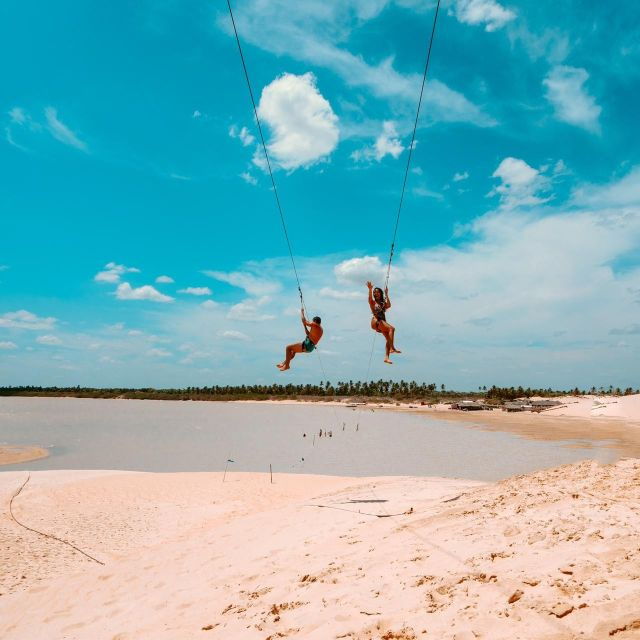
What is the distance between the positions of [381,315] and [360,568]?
310 inches

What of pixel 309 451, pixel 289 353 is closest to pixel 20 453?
pixel 309 451

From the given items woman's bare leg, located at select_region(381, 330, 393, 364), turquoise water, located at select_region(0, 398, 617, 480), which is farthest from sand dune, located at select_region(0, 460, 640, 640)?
turquoise water, located at select_region(0, 398, 617, 480)

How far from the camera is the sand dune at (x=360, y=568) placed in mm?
4832

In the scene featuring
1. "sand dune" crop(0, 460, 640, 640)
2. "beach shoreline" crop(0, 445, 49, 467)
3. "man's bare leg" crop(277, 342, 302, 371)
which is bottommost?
"beach shoreline" crop(0, 445, 49, 467)

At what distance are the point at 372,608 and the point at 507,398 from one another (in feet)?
365

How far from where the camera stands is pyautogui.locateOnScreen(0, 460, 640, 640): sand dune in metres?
4.83

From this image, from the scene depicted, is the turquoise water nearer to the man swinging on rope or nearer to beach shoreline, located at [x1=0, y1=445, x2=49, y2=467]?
beach shoreline, located at [x1=0, y1=445, x2=49, y2=467]

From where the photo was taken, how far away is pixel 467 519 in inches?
334

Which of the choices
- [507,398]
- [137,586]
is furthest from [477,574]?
[507,398]

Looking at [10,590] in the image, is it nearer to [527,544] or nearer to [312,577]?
[312,577]

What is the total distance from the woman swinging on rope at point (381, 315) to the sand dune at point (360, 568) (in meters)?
4.52

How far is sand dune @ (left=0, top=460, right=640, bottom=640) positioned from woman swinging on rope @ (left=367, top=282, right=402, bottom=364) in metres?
4.52

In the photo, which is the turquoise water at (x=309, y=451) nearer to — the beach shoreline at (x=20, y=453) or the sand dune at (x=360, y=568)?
the beach shoreline at (x=20, y=453)

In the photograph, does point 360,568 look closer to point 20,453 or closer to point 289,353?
point 289,353
